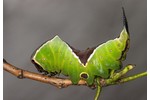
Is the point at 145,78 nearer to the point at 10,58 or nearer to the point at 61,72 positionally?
the point at 61,72

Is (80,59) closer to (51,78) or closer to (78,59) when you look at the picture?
(78,59)

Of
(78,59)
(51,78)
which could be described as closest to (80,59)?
(78,59)

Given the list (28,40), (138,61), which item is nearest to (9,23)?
(28,40)

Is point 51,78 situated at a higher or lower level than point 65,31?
lower

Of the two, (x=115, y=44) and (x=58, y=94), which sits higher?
(x=115, y=44)
